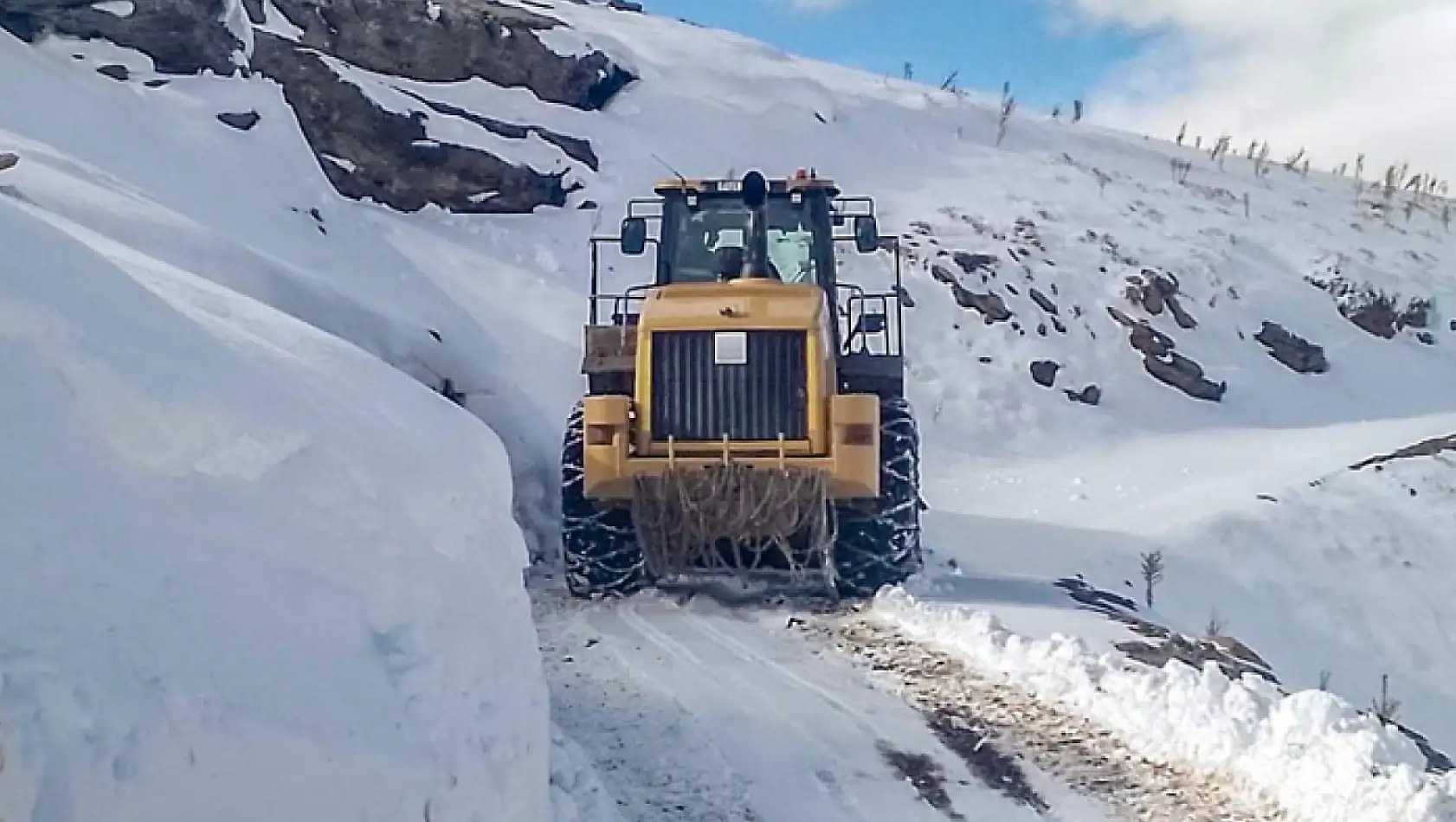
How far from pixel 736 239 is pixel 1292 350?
49.1ft

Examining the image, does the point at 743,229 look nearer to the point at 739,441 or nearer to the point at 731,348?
the point at 731,348

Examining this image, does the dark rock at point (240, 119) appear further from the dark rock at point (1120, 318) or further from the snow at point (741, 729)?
the dark rock at point (1120, 318)

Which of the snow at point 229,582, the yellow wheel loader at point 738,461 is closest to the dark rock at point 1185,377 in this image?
the yellow wheel loader at point 738,461

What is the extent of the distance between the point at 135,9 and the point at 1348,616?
1451 centimetres

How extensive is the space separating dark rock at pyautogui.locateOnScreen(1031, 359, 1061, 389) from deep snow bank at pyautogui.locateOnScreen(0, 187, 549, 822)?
49.7ft

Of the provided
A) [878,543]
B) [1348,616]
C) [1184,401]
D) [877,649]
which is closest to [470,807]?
[877,649]

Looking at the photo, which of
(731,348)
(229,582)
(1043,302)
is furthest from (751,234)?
(1043,302)

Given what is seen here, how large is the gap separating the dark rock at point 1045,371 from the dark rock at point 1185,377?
1598 mm

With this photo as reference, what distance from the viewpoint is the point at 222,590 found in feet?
11.3

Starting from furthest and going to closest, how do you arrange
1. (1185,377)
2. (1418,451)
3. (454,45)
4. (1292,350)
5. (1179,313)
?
1. (454,45)
2. (1292,350)
3. (1179,313)
4. (1185,377)
5. (1418,451)

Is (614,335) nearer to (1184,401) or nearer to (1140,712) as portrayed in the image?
(1140,712)

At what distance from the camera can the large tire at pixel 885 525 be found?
9.05 metres

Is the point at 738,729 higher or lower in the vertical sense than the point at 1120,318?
higher

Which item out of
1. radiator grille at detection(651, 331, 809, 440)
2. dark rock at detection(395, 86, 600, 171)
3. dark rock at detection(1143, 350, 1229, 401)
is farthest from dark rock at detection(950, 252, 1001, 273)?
radiator grille at detection(651, 331, 809, 440)
